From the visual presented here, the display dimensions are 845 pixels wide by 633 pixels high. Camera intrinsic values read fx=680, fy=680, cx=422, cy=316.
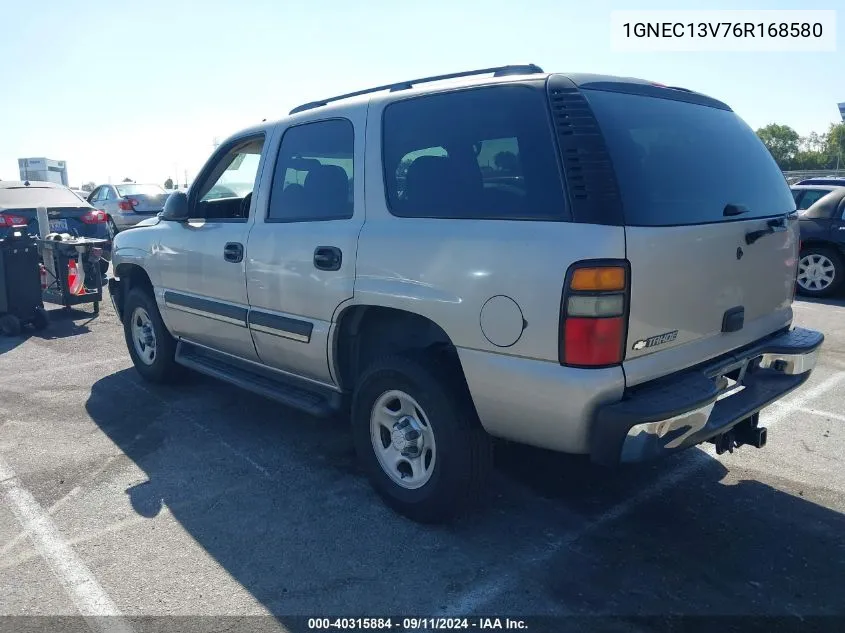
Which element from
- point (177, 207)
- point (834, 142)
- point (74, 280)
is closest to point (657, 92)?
point (177, 207)

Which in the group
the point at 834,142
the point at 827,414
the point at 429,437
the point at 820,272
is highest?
the point at 834,142

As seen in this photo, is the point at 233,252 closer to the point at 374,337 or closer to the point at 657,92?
the point at 374,337

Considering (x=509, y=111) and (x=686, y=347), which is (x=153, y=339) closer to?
(x=509, y=111)

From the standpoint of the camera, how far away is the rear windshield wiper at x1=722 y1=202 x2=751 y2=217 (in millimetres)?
3033

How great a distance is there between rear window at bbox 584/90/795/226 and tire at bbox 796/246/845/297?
262 inches

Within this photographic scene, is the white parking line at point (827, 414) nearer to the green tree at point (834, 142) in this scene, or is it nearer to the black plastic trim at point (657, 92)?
the black plastic trim at point (657, 92)

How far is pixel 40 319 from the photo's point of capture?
7758 mm

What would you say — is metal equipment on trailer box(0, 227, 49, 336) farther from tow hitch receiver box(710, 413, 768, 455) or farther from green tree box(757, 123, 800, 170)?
green tree box(757, 123, 800, 170)

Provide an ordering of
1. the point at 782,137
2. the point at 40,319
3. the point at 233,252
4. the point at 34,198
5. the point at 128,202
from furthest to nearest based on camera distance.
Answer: the point at 782,137 < the point at 128,202 < the point at 34,198 < the point at 40,319 < the point at 233,252

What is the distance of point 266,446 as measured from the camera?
172 inches

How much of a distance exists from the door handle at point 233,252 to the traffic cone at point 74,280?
478 centimetres

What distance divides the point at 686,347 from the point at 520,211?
922 millimetres

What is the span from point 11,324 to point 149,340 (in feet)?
9.67

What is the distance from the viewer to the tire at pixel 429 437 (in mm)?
3082
